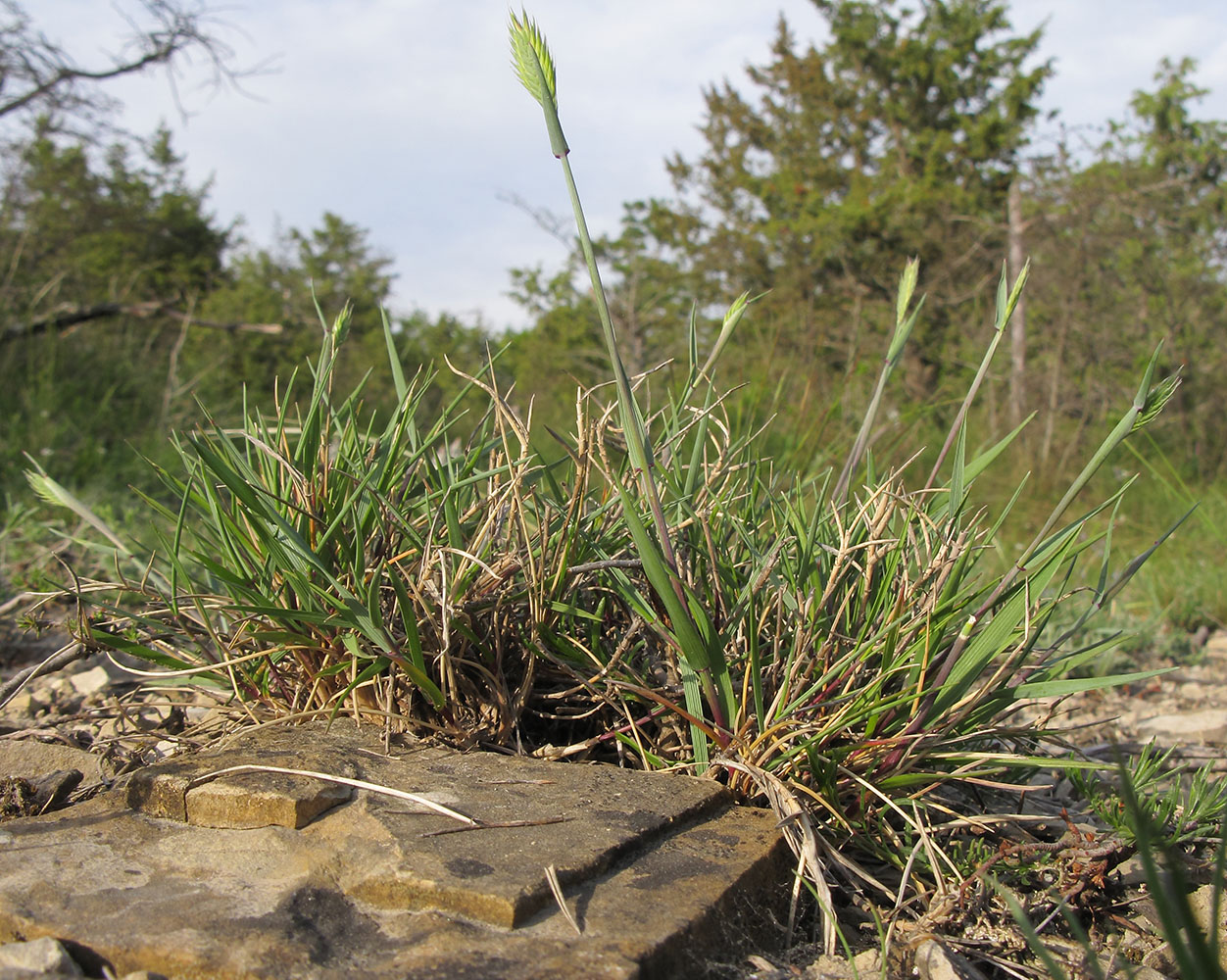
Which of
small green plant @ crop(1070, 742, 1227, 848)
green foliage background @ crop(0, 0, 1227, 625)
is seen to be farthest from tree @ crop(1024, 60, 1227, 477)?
small green plant @ crop(1070, 742, 1227, 848)

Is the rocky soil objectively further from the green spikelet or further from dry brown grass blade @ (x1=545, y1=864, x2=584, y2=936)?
the green spikelet

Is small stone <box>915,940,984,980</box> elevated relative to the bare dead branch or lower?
lower

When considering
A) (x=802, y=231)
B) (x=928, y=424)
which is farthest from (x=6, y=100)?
(x=802, y=231)

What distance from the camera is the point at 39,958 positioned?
33.3 inches

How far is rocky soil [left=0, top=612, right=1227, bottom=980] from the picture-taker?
104 centimetres

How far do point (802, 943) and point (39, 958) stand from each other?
0.79m

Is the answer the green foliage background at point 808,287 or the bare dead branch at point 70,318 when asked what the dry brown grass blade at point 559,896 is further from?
the bare dead branch at point 70,318

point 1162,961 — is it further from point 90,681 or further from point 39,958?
point 90,681

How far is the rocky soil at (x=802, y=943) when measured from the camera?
1.04 m

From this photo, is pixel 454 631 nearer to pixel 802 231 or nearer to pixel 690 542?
pixel 690 542

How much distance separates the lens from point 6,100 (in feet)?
29.3

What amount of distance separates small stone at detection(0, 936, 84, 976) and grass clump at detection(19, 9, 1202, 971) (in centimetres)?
43

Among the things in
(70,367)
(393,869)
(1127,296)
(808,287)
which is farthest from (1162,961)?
(808,287)

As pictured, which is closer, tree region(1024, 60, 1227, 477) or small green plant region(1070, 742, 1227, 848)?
small green plant region(1070, 742, 1227, 848)
